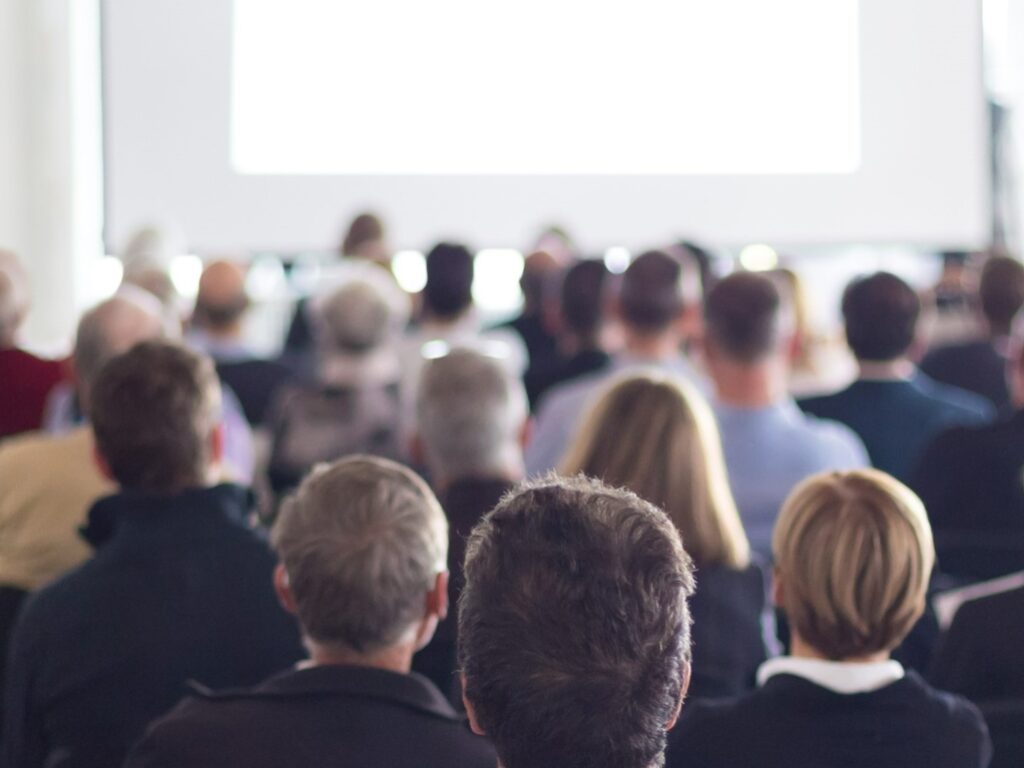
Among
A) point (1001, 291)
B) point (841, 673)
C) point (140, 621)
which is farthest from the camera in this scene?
point (1001, 291)

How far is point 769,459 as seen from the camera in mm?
3084

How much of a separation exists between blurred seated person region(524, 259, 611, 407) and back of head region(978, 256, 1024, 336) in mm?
1278

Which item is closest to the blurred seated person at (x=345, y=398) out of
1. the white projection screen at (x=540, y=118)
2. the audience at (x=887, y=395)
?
the audience at (x=887, y=395)

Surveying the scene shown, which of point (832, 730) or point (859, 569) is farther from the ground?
point (859, 569)

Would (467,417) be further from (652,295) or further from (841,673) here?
(841,673)

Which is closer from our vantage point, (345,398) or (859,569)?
(859,569)

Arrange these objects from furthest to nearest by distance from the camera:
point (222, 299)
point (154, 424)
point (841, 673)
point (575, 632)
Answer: point (222, 299), point (154, 424), point (841, 673), point (575, 632)

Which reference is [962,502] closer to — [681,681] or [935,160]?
[681,681]

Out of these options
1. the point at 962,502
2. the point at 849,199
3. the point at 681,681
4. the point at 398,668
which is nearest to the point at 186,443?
the point at 398,668

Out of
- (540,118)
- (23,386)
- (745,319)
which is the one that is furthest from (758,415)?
(540,118)

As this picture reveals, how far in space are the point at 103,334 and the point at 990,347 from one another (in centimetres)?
297

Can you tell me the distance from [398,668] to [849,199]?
6.59m

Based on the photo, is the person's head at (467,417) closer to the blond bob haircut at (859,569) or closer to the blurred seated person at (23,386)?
the blond bob haircut at (859,569)

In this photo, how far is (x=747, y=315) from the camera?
3.38m
